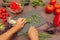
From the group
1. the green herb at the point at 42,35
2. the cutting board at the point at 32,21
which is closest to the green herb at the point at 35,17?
the cutting board at the point at 32,21

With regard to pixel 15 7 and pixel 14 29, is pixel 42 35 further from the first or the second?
pixel 15 7

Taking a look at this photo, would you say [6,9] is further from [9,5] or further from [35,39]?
[35,39]

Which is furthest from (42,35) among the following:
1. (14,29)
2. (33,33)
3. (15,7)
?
(15,7)

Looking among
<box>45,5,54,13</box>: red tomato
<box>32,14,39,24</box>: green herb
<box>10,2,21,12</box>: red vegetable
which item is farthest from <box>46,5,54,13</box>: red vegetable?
<box>10,2,21,12</box>: red vegetable

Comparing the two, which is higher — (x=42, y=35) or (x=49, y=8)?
(x=49, y=8)

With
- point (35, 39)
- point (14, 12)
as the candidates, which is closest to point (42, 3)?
point (14, 12)

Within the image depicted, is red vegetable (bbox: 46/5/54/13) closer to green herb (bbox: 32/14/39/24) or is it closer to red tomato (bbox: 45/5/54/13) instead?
red tomato (bbox: 45/5/54/13)

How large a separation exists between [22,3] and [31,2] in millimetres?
78

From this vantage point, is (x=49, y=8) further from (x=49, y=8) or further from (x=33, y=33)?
(x=33, y=33)

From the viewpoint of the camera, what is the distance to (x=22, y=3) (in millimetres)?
1710

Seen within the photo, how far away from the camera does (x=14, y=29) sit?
4.79ft

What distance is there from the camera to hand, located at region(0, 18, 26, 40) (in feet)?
4.66

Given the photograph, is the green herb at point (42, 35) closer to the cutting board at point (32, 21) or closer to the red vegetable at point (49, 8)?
the cutting board at point (32, 21)

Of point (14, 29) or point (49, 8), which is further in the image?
point (49, 8)
